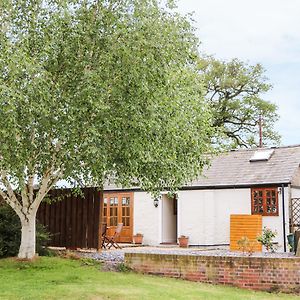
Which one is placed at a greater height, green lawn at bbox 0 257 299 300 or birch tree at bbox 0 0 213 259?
birch tree at bbox 0 0 213 259

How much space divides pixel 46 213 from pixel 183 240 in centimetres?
711

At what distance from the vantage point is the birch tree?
14.1 m

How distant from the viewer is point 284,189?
2380 cm

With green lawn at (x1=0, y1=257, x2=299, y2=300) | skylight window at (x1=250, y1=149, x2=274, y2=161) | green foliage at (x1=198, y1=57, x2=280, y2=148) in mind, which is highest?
green foliage at (x1=198, y1=57, x2=280, y2=148)

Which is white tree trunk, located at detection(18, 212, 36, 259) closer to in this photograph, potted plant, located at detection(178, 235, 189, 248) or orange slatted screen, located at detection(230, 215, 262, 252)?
orange slatted screen, located at detection(230, 215, 262, 252)

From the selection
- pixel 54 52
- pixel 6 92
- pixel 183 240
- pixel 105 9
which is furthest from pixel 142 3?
pixel 183 240

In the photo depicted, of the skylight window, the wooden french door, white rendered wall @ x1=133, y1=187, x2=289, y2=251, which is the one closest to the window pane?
the wooden french door

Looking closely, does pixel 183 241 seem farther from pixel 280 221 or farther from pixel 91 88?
pixel 91 88

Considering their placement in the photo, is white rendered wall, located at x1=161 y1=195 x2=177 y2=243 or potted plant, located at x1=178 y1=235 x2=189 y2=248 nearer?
potted plant, located at x1=178 y1=235 x2=189 y2=248

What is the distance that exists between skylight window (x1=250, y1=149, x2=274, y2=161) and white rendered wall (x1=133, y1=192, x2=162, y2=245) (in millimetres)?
5157

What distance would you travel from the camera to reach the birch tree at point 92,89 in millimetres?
14086

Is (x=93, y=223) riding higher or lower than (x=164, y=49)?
lower

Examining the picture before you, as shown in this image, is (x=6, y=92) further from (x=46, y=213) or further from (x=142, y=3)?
(x=46, y=213)

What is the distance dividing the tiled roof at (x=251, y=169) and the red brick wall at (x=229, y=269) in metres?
Answer: 8.81
